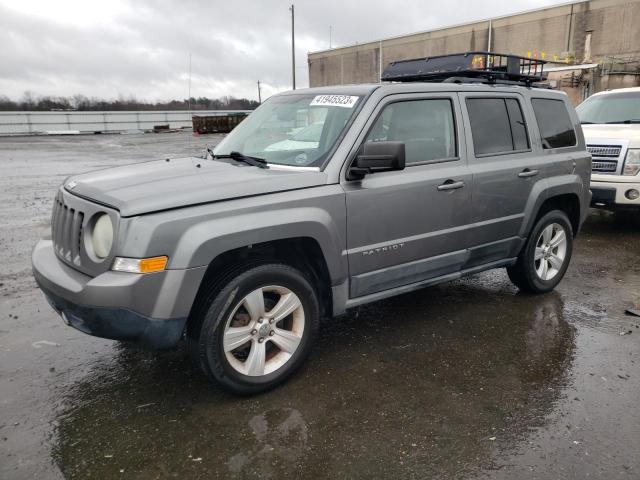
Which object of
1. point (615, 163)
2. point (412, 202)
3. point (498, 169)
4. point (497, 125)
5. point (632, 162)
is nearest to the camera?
point (412, 202)

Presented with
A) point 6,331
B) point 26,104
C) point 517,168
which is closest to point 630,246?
point 517,168

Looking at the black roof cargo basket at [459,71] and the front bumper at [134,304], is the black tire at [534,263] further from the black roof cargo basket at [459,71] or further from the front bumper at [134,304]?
the front bumper at [134,304]

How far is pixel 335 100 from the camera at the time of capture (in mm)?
3838

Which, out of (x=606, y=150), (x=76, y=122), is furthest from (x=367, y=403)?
(x=76, y=122)

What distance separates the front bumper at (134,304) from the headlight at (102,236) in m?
0.15

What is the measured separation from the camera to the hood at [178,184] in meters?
2.87

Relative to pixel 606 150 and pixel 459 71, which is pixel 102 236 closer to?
pixel 459 71

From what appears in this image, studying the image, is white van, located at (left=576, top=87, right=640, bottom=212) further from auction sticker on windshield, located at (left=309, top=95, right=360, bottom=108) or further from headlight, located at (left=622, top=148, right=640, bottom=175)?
auction sticker on windshield, located at (left=309, top=95, right=360, bottom=108)

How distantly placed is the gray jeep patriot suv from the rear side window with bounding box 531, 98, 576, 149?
0.02m

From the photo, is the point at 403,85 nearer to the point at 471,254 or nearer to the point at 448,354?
the point at 471,254

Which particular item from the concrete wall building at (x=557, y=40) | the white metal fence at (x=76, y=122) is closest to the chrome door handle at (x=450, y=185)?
the concrete wall building at (x=557, y=40)

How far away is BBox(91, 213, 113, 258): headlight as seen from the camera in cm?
288

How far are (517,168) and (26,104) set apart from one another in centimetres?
6152

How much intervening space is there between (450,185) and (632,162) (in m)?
4.79
